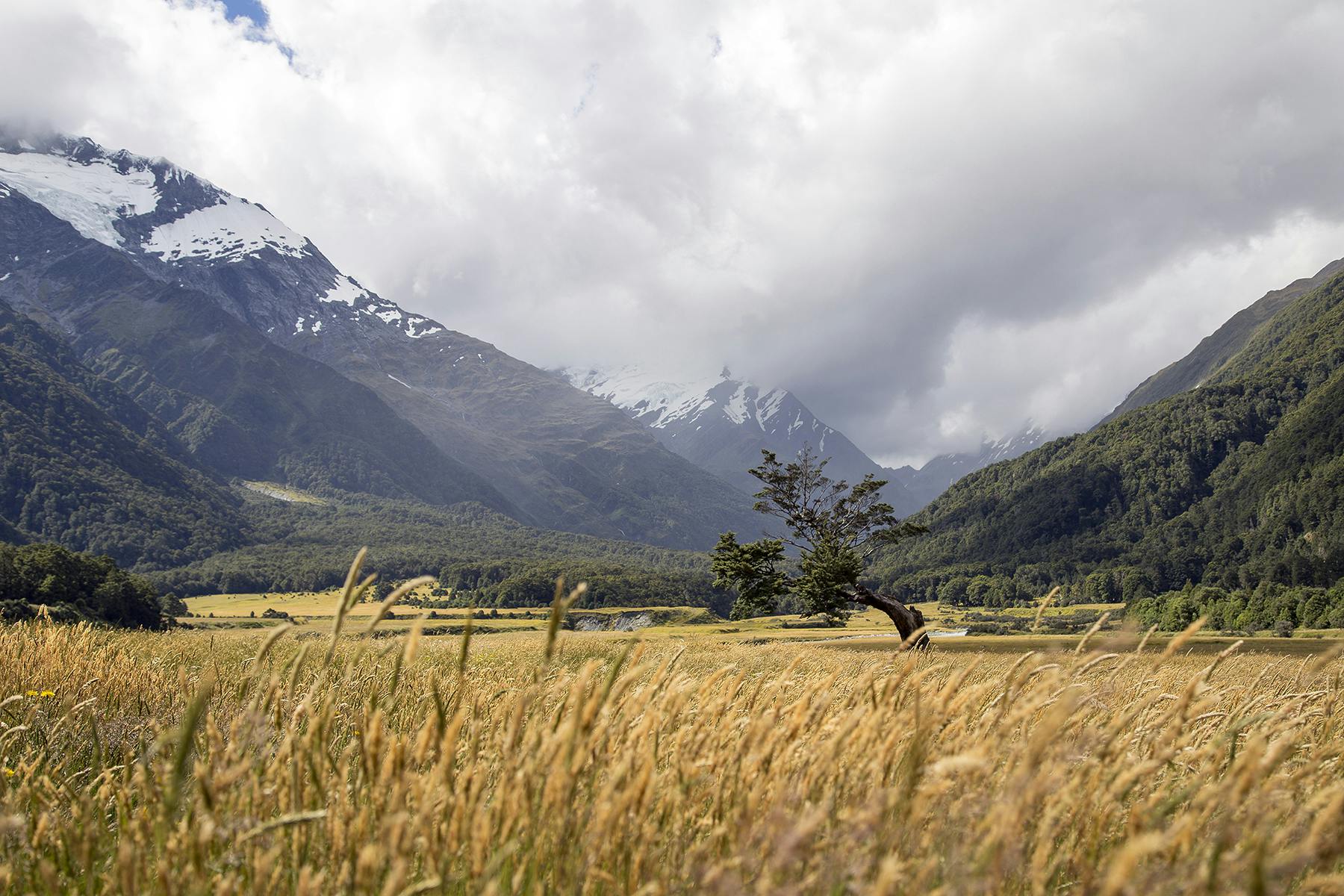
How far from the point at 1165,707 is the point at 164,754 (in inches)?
253

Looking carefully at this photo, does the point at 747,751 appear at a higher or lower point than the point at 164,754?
higher

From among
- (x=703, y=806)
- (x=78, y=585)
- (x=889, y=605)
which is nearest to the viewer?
(x=703, y=806)

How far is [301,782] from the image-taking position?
2969 millimetres

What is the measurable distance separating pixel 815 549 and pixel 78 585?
7447 centimetres

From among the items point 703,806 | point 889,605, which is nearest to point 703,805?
point 703,806

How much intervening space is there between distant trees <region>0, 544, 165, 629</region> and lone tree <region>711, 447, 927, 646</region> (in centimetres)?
5654

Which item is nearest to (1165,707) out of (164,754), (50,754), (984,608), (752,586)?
(164,754)

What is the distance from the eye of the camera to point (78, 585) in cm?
7394

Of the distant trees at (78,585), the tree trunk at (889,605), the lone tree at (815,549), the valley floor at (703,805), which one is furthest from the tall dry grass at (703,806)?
the distant trees at (78,585)

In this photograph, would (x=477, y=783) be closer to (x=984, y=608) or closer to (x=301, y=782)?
(x=301, y=782)

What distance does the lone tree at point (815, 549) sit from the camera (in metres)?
37.7

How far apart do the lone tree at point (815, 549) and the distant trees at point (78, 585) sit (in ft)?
185

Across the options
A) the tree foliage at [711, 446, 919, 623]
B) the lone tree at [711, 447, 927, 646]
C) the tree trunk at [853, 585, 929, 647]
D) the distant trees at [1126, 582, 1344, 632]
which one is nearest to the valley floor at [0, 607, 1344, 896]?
the lone tree at [711, 447, 927, 646]

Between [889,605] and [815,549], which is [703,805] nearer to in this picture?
[889,605]
